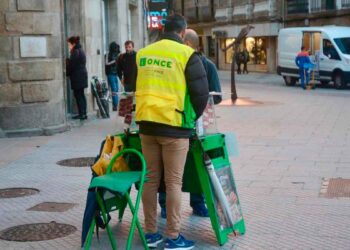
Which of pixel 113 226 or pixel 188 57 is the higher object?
pixel 188 57

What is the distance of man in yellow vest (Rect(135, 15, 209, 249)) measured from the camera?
562 cm

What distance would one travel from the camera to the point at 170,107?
561 cm

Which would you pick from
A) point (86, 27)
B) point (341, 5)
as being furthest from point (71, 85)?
point (341, 5)

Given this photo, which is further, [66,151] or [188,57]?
[66,151]

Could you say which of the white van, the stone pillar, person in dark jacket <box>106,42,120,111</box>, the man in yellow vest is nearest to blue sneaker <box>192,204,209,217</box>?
the man in yellow vest

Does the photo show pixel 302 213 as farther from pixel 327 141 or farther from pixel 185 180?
pixel 327 141

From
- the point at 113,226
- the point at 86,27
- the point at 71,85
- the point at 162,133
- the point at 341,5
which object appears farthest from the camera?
the point at 341,5

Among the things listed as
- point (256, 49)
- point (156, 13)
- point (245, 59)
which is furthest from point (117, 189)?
point (256, 49)

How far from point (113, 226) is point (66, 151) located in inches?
195

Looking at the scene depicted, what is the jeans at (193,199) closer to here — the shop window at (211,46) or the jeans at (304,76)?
the jeans at (304,76)

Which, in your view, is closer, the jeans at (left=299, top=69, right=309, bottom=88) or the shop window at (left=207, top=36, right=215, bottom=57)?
the jeans at (left=299, top=69, right=309, bottom=88)

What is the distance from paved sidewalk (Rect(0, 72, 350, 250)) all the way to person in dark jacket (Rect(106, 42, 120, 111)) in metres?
2.23

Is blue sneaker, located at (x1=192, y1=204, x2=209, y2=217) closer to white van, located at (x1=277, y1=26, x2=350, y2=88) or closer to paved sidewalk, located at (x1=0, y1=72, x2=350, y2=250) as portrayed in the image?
paved sidewalk, located at (x1=0, y1=72, x2=350, y2=250)

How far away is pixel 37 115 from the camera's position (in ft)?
43.8
